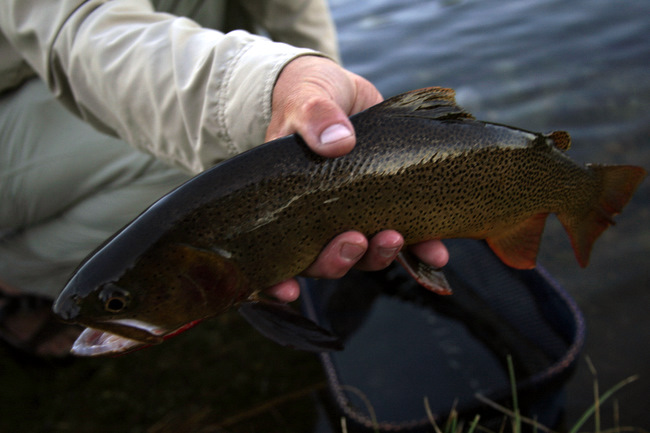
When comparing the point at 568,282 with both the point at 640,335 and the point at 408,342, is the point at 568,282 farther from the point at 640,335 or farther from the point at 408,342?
the point at 408,342

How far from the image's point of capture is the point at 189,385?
2.89 metres

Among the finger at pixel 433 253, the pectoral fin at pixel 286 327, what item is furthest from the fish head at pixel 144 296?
the finger at pixel 433 253

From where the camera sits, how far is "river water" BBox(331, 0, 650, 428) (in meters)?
3.01

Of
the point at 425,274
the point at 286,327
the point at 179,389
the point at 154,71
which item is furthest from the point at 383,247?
the point at 179,389

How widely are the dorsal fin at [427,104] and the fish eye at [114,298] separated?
975mm

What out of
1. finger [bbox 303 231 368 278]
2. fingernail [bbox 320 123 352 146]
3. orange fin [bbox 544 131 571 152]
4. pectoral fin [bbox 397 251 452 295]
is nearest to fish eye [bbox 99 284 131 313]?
finger [bbox 303 231 368 278]

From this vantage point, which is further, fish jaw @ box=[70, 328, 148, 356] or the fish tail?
the fish tail

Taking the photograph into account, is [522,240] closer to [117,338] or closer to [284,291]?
[284,291]

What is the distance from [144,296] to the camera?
1446 millimetres

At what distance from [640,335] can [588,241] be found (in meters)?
1.28

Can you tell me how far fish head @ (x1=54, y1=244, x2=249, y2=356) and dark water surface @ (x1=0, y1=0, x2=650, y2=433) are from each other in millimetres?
1364

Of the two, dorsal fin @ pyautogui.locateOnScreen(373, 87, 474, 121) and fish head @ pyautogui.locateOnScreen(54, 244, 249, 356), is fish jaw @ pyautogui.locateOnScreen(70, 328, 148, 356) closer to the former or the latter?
fish head @ pyautogui.locateOnScreen(54, 244, 249, 356)

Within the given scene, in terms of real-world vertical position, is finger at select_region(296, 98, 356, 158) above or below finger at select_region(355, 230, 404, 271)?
above

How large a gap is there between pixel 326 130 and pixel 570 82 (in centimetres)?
477
